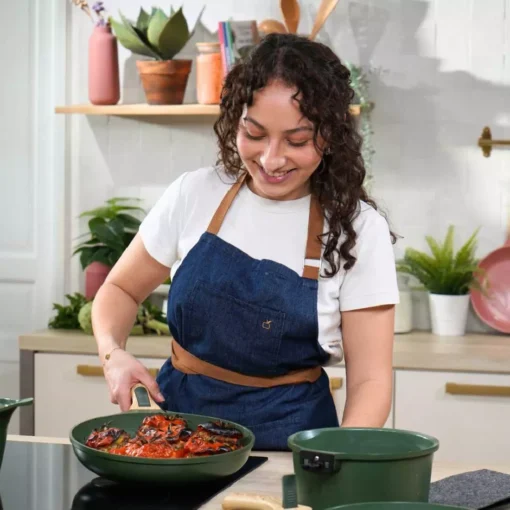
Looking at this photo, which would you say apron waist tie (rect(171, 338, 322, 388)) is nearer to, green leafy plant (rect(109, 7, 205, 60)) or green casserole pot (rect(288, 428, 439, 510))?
green casserole pot (rect(288, 428, 439, 510))

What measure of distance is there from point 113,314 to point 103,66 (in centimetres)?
192

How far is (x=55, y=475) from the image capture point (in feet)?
5.39

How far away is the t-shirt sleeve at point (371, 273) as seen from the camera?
6.47ft

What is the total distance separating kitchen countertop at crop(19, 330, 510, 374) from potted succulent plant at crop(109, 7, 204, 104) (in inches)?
35.7

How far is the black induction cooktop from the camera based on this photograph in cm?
147

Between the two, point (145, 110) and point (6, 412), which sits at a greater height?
point (145, 110)

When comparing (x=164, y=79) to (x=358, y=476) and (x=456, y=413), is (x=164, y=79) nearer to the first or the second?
(x=456, y=413)

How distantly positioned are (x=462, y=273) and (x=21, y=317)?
5.90ft

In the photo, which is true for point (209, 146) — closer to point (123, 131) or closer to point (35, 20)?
point (123, 131)

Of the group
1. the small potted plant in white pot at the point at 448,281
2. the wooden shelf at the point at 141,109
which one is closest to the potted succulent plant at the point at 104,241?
the wooden shelf at the point at 141,109

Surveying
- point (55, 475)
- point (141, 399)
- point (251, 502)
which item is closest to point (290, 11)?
point (141, 399)

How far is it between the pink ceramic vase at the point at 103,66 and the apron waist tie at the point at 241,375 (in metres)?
1.99

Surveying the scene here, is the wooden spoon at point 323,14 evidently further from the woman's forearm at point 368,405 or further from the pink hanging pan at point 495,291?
the woman's forearm at point 368,405

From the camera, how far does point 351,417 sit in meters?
1.90
